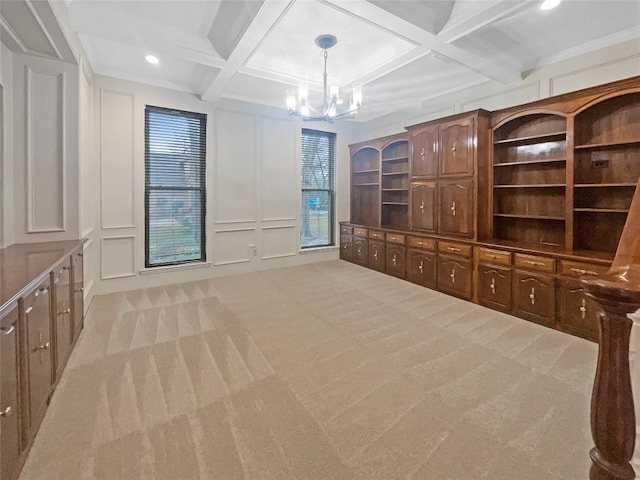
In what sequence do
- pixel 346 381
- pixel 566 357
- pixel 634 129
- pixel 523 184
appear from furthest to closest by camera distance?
pixel 523 184, pixel 634 129, pixel 566 357, pixel 346 381

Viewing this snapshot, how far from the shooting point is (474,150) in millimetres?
3957

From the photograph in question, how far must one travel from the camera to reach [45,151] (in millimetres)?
2980

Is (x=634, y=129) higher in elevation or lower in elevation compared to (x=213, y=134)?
lower

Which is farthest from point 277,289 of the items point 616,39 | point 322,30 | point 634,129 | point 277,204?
point 616,39

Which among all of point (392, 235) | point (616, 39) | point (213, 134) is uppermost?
point (616, 39)

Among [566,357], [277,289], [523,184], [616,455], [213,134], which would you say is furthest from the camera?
[213,134]

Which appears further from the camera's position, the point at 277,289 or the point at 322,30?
the point at 277,289

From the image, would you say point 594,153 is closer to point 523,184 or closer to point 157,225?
point 523,184

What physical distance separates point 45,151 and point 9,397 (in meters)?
2.59

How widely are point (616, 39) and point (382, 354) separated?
393 cm

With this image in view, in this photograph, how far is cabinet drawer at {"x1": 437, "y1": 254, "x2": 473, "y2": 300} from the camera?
3.99 m

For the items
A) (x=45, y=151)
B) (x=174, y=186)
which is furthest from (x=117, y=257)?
(x=45, y=151)

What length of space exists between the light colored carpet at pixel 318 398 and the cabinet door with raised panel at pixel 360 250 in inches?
89.0

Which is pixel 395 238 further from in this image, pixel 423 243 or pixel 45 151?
pixel 45 151
